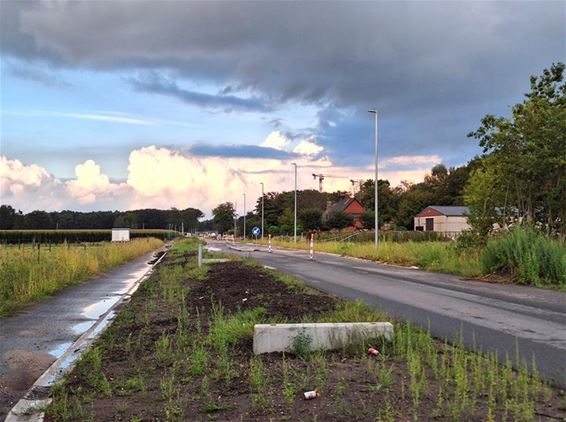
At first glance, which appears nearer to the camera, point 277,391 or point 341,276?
point 277,391

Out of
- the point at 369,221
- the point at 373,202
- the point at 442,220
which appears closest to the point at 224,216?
the point at 373,202

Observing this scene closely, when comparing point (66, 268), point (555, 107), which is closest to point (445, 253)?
point (555, 107)

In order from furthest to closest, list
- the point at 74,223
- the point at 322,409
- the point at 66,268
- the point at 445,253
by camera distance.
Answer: the point at 74,223, the point at 445,253, the point at 66,268, the point at 322,409

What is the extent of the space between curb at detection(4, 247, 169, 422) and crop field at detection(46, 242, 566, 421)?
156mm

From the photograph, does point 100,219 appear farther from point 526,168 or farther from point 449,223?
point 526,168

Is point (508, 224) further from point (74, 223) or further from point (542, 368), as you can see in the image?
point (74, 223)

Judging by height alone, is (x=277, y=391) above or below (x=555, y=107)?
below

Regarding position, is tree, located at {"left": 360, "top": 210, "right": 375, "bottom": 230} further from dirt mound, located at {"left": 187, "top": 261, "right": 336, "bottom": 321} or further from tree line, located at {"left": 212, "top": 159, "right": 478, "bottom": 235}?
dirt mound, located at {"left": 187, "top": 261, "right": 336, "bottom": 321}

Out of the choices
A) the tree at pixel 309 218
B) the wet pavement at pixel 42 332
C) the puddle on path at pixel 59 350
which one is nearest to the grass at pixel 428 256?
the wet pavement at pixel 42 332

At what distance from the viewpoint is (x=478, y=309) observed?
11.1 meters

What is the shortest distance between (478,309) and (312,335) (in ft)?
18.6

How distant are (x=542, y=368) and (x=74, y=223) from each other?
5183 inches

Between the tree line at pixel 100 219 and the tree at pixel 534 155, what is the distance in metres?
106

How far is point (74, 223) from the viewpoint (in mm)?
127625
